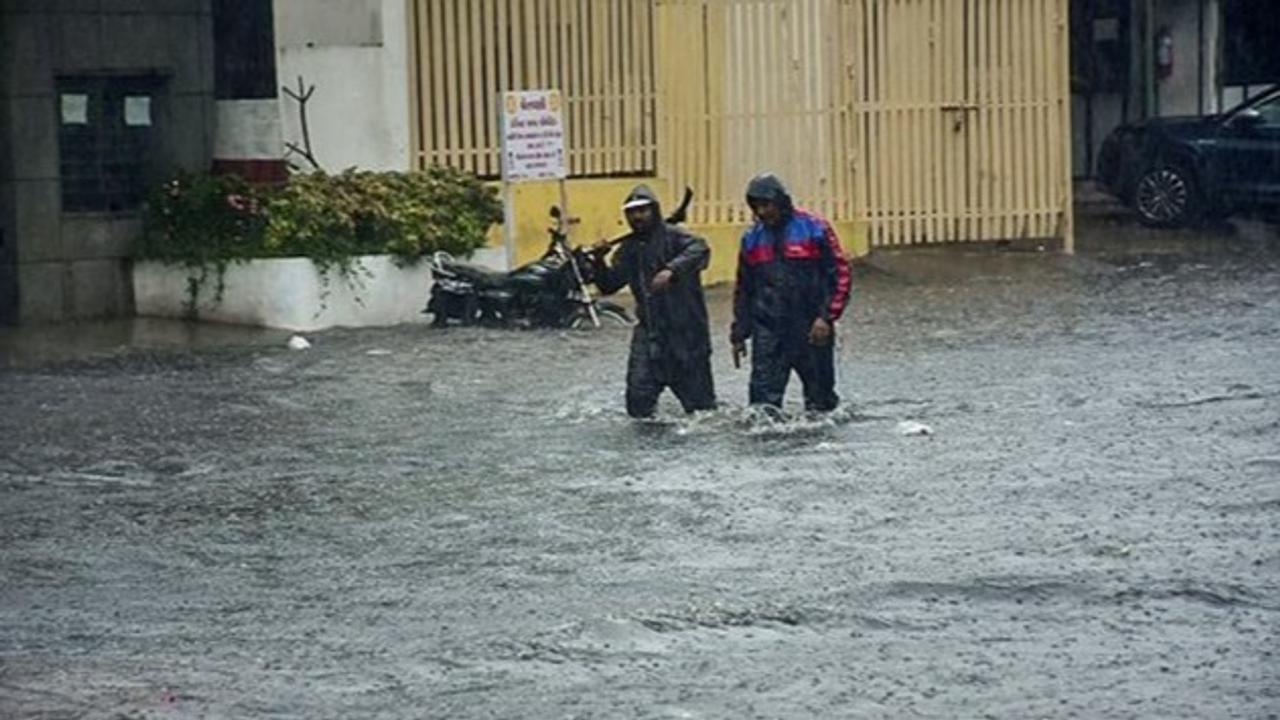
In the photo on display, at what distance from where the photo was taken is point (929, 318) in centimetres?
2131

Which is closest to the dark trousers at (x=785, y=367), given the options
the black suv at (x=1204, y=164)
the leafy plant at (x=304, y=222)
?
the leafy plant at (x=304, y=222)

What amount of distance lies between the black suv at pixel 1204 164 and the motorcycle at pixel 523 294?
954cm

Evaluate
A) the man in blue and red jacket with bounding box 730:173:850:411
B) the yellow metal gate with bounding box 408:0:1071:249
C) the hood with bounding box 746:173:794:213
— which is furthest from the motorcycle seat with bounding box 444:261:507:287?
the hood with bounding box 746:173:794:213

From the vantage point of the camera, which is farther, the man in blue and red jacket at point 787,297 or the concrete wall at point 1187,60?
the concrete wall at point 1187,60

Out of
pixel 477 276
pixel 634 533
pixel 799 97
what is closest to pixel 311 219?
pixel 477 276

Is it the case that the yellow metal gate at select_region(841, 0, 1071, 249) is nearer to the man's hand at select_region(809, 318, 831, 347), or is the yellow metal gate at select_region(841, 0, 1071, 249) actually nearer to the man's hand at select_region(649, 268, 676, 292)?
the man's hand at select_region(649, 268, 676, 292)

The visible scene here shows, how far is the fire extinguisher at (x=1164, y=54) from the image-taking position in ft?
106

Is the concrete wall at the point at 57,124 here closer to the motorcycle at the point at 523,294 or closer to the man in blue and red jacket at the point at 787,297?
the motorcycle at the point at 523,294

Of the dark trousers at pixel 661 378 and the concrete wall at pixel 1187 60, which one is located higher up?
the concrete wall at pixel 1187 60

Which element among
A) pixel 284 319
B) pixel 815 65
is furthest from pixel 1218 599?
pixel 815 65

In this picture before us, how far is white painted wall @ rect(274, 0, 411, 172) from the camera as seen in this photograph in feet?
73.4

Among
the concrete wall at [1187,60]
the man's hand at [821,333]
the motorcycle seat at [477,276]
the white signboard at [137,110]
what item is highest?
the concrete wall at [1187,60]

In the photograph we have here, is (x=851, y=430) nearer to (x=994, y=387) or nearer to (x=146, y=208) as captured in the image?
(x=994, y=387)

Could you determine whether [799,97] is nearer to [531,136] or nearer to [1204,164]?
[531,136]
